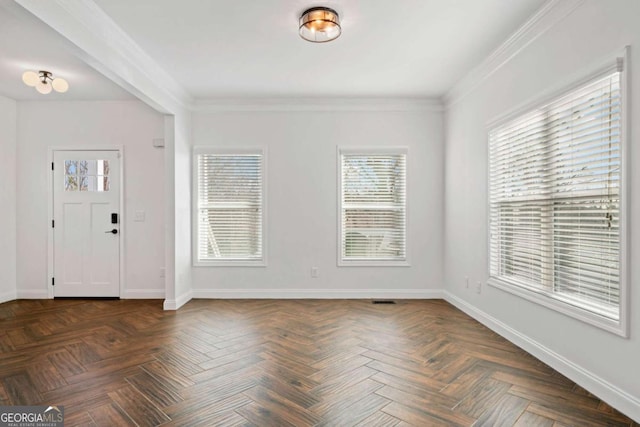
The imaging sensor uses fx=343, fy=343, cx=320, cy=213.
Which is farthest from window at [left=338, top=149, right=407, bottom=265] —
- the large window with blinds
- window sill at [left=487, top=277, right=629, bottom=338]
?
window sill at [left=487, top=277, right=629, bottom=338]

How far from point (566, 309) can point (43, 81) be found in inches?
215

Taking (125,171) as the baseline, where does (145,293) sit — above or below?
below

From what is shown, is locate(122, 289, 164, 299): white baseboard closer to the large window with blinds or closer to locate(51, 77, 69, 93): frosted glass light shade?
locate(51, 77, 69, 93): frosted glass light shade

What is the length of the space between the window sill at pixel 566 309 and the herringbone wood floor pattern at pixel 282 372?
465 millimetres

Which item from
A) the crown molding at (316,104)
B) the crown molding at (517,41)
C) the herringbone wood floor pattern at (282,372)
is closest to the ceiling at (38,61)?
the crown molding at (316,104)

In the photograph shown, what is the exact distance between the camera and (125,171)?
15.7 feet

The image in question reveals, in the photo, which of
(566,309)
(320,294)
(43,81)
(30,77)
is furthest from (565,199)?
(43,81)

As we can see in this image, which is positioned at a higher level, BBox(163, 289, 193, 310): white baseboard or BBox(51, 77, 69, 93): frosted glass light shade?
BBox(51, 77, 69, 93): frosted glass light shade

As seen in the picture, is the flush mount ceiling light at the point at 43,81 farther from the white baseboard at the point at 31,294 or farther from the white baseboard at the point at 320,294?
the white baseboard at the point at 320,294

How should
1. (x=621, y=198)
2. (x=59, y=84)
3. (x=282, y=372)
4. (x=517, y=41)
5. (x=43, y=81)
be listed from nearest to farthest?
(x=621, y=198), (x=282, y=372), (x=517, y=41), (x=59, y=84), (x=43, y=81)

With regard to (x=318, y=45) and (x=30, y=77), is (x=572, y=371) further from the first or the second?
A: (x=30, y=77)

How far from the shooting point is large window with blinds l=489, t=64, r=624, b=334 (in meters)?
2.15

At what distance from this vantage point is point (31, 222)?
190 inches

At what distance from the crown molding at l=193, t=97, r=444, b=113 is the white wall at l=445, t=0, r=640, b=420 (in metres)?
0.45
